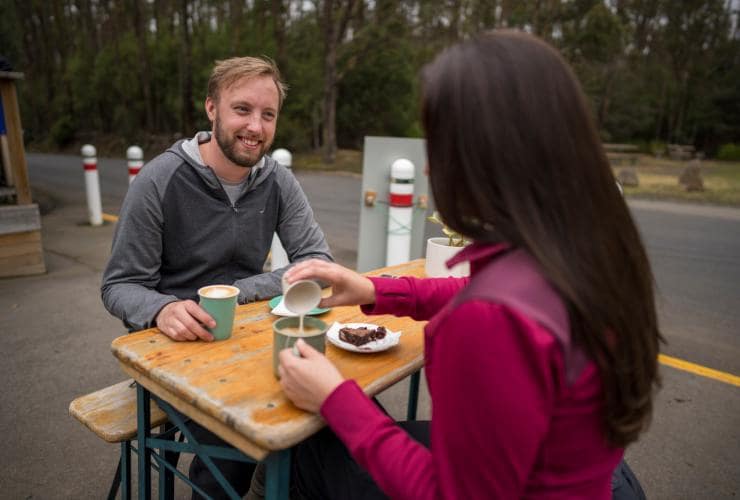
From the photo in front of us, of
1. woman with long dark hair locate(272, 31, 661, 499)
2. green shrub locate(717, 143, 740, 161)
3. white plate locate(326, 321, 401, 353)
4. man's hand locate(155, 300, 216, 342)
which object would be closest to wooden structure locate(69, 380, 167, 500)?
man's hand locate(155, 300, 216, 342)

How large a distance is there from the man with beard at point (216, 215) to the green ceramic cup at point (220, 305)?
32 centimetres

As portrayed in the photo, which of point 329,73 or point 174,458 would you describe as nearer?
point 174,458

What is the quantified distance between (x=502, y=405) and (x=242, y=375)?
0.80 meters

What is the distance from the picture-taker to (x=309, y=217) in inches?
106

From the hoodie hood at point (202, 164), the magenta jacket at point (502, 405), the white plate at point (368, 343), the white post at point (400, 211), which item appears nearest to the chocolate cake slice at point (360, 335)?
the white plate at point (368, 343)

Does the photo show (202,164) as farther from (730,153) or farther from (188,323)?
(730,153)

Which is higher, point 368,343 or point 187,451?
point 368,343

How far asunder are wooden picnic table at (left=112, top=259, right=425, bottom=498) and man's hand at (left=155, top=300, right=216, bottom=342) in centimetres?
3

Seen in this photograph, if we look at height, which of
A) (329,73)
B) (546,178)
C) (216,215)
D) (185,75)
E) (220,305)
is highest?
(329,73)

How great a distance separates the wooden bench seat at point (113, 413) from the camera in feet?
6.10

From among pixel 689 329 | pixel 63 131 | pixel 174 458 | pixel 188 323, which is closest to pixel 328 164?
pixel 689 329

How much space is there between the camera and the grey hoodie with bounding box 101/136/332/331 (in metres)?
2.09

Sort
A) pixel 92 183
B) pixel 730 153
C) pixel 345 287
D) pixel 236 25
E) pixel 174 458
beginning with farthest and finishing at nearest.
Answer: pixel 730 153
pixel 236 25
pixel 92 183
pixel 174 458
pixel 345 287

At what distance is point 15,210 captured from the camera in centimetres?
525
